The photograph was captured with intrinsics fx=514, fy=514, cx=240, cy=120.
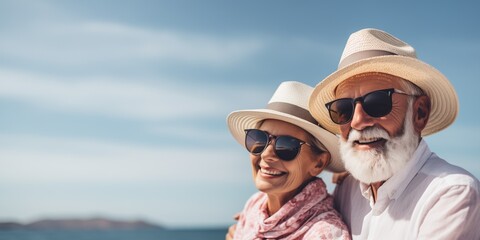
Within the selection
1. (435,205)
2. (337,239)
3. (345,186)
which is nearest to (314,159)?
(345,186)

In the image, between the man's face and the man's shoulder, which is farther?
the man's face

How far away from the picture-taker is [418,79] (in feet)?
10.7

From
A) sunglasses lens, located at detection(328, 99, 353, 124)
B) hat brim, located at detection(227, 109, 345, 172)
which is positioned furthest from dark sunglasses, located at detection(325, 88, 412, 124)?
hat brim, located at detection(227, 109, 345, 172)

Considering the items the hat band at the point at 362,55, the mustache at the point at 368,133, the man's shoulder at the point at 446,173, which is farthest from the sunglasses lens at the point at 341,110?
the man's shoulder at the point at 446,173

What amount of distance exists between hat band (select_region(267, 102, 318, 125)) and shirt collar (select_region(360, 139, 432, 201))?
1.12 metres

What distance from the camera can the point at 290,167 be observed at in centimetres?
400

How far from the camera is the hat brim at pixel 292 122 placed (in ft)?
13.0

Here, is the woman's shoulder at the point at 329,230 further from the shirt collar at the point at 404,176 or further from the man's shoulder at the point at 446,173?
the man's shoulder at the point at 446,173

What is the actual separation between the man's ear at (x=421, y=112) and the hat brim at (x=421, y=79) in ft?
0.19

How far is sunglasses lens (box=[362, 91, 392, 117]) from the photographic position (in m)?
3.18

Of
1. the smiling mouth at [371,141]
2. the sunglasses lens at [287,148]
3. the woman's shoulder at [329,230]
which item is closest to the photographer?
the smiling mouth at [371,141]

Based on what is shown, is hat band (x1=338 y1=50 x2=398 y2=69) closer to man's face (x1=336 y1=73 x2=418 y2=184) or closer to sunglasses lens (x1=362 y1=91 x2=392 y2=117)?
man's face (x1=336 y1=73 x2=418 y2=184)

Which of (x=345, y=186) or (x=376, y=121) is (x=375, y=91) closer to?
(x=376, y=121)

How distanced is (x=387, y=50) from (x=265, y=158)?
1287mm
